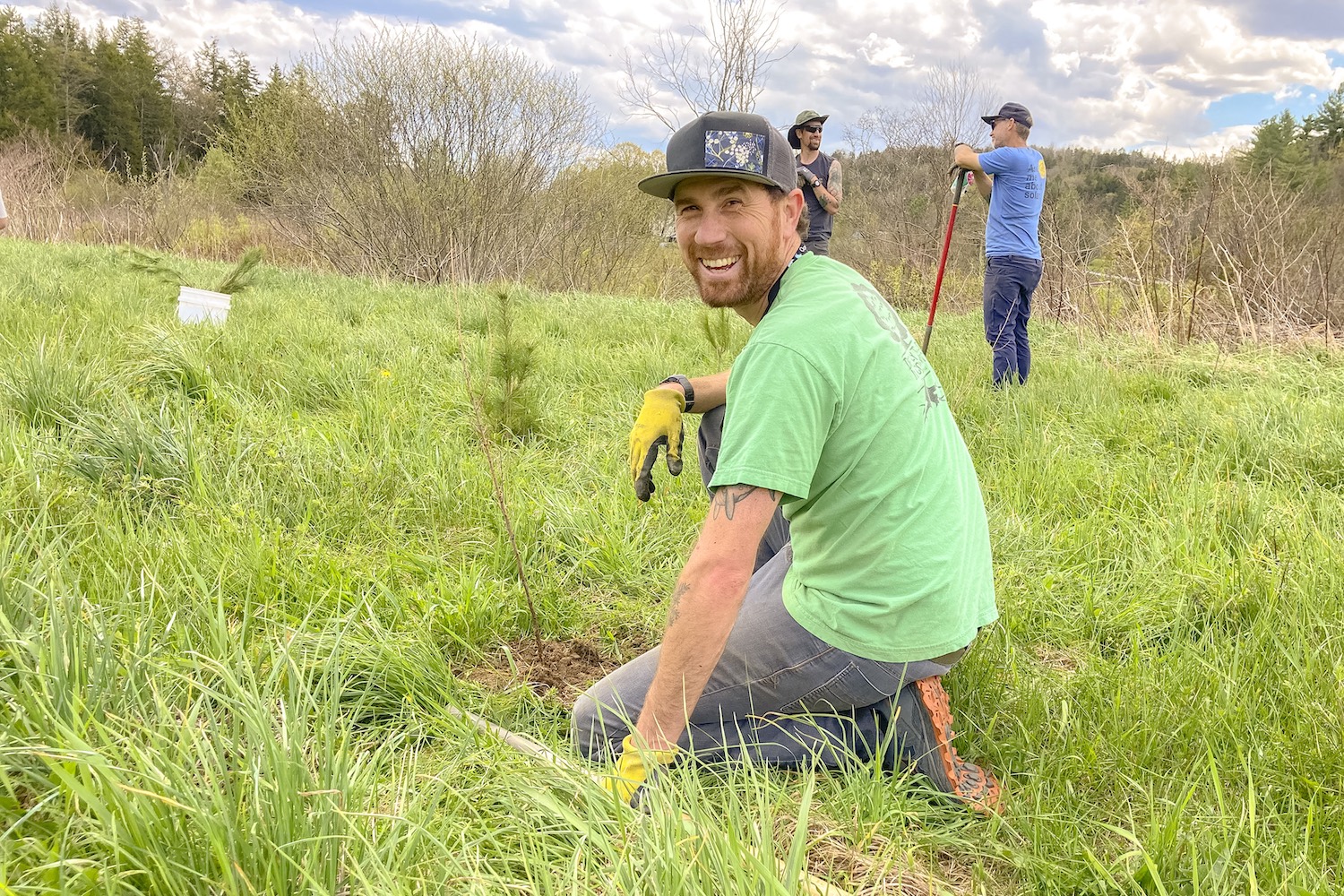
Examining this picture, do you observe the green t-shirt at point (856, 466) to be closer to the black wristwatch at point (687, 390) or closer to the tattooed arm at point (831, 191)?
the black wristwatch at point (687, 390)

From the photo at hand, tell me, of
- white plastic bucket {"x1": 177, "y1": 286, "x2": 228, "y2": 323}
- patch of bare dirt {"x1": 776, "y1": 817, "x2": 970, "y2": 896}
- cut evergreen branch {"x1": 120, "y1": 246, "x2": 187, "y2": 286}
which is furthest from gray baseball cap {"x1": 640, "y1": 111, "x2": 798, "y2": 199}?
cut evergreen branch {"x1": 120, "y1": 246, "x2": 187, "y2": 286}

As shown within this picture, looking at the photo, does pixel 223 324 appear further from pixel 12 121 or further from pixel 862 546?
pixel 12 121

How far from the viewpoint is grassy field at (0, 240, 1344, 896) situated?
1.16 metres

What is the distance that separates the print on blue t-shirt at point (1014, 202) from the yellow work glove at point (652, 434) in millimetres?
3900

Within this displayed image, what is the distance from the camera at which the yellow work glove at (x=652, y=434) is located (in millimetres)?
2258

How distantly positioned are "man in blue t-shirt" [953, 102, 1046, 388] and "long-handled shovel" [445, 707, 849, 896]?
4501 millimetres

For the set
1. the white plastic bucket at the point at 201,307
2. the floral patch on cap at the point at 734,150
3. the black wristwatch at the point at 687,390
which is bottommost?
the black wristwatch at the point at 687,390

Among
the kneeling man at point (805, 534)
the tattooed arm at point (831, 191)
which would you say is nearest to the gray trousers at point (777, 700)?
the kneeling man at point (805, 534)

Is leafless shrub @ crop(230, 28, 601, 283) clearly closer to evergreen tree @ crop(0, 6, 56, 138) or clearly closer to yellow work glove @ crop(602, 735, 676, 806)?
yellow work glove @ crop(602, 735, 676, 806)

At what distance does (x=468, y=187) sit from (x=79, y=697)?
11.0 metres

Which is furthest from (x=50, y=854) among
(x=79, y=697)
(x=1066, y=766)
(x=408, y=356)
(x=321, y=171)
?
(x=321, y=171)

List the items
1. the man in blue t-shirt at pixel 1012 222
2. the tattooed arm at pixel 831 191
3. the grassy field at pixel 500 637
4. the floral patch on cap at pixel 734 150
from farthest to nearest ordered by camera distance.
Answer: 1. the tattooed arm at pixel 831 191
2. the man in blue t-shirt at pixel 1012 222
3. the floral patch on cap at pixel 734 150
4. the grassy field at pixel 500 637

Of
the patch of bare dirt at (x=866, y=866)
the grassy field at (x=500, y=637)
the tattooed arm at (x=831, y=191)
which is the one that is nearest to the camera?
the grassy field at (x=500, y=637)

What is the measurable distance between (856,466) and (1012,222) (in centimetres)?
446
